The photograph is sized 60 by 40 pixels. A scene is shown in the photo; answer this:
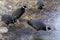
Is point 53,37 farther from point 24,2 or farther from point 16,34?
point 24,2

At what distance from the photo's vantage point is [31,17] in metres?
8.18

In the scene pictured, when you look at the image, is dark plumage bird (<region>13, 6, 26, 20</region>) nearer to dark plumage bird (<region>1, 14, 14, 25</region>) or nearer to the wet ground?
the wet ground

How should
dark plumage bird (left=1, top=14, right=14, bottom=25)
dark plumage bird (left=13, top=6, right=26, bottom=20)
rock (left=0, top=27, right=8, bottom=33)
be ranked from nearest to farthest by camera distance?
rock (left=0, top=27, right=8, bottom=33)
dark plumage bird (left=1, top=14, right=14, bottom=25)
dark plumage bird (left=13, top=6, right=26, bottom=20)

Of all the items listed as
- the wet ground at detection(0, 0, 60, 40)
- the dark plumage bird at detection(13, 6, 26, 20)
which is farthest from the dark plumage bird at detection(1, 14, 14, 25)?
the dark plumage bird at detection(13, 6, 26, 20)

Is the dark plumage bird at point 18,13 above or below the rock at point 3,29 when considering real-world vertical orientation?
above

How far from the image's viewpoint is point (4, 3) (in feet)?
30.3

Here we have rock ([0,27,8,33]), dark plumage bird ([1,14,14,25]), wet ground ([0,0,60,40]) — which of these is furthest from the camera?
dark plumage bird ([1,14,14,25])

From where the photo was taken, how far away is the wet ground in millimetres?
6445

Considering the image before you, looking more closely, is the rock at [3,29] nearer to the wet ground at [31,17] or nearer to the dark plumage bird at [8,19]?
the wet ground at [31,17]

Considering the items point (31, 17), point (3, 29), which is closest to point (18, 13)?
point (31, 17)

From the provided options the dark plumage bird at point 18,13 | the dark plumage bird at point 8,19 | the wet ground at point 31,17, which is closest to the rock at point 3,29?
the wet ground at point 31,17

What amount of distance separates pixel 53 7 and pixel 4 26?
11.4 feet

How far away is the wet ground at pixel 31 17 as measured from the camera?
254 inches

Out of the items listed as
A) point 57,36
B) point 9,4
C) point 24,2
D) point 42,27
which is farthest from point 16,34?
point 24,2
